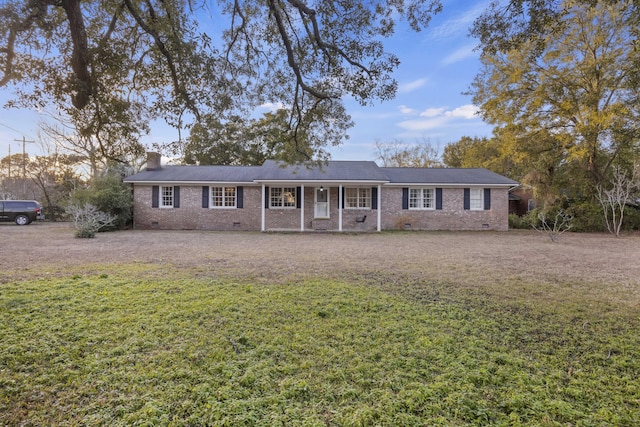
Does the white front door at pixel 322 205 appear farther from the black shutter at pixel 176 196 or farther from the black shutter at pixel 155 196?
the black shutter at pixel 155 196

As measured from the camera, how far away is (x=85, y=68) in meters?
4.97

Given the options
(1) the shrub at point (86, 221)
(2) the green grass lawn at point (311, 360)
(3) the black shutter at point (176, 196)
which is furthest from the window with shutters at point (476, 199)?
(1) the shrub at point (86, 221)

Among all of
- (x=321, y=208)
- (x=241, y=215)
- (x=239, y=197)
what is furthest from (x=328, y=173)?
(x=241, y=215)

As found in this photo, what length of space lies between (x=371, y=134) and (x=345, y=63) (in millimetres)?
26752

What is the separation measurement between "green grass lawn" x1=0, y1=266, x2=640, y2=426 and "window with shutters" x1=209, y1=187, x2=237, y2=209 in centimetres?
1221

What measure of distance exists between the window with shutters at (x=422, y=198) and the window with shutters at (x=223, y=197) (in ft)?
32.1

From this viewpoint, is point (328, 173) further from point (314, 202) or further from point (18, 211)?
point (18, 211)

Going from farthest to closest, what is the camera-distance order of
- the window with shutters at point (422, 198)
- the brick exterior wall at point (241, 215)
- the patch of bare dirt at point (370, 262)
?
the window with shutters at point (422, 198), the brick exterior wall at point (241, 215), the patch of bare dirt at point (370, 262)

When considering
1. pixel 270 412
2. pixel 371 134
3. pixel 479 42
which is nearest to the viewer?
pixel 270 412

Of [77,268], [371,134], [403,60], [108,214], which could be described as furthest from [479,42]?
[371,134]

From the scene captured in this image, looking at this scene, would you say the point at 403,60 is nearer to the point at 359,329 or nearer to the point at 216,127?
the point at 216,127

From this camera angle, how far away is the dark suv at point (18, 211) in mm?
18109

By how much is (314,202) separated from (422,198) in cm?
608

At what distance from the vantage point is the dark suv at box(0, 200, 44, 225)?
18.1 meters
